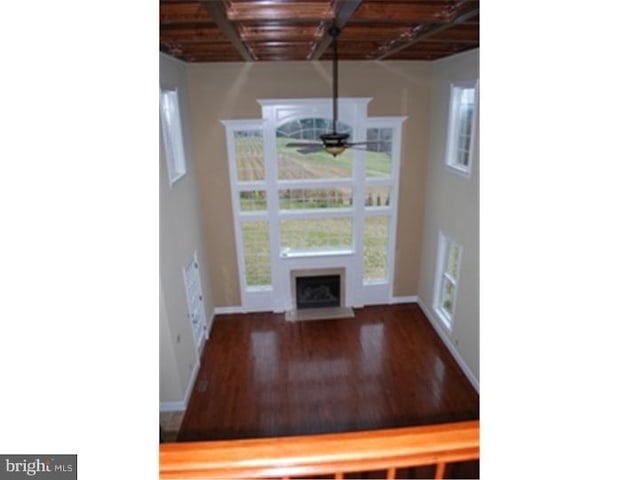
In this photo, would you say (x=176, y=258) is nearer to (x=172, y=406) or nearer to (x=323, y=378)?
(x=172, y=406)

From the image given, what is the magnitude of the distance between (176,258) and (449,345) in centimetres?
459

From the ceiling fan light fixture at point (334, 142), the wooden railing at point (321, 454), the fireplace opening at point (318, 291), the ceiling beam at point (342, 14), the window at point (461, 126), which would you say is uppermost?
the ceiling beam at point (342, 14)

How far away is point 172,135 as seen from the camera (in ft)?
20.1

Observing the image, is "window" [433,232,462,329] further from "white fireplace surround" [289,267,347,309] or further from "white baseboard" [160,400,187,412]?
"white baseboard" [160,400,187,412]

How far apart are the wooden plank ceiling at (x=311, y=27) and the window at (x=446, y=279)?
3.08 metres

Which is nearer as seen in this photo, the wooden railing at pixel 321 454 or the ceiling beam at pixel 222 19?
the wooden railing at pixel 321 454

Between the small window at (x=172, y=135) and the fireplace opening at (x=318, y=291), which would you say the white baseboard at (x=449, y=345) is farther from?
the small window at (x=172, y=135)

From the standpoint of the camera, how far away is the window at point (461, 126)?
612 centimetres

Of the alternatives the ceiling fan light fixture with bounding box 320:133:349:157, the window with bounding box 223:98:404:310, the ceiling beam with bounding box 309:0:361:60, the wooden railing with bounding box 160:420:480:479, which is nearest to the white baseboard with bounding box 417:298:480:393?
the window with bounding box 223:98:404:310

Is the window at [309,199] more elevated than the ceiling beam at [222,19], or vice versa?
the ceiling beam at [222,19]

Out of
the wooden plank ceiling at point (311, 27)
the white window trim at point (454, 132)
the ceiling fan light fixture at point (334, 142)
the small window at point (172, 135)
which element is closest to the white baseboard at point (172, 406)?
the small window at point (172, 135)
